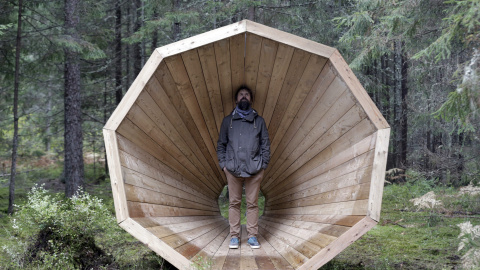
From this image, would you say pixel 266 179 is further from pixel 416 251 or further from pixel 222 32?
pixel 222 32

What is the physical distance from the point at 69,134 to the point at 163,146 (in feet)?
19.4

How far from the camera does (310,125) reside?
18.8 feet

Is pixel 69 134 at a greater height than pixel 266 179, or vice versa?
pixel 69 134

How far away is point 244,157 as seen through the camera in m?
5.06

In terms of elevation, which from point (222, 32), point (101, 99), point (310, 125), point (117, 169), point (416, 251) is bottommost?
point (416, 251)

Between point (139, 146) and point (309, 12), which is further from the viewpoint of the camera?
point (309, 12)

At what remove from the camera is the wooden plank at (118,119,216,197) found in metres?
4.49

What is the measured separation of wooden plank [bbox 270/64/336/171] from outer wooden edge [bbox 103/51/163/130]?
6.50 feet

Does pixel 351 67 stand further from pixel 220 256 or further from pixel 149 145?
pixel 220 256

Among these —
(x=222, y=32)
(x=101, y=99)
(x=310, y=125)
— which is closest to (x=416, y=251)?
(x=310, y=125)

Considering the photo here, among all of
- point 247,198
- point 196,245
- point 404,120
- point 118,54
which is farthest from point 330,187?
point 118,54

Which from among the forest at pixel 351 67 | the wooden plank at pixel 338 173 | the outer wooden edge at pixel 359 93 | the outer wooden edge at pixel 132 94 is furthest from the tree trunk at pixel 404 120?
the outer wooden edge at pixel 132 94

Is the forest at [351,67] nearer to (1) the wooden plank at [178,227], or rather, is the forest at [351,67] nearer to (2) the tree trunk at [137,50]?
(2) the tree trunk at [137,50]

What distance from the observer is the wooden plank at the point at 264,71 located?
5230 mm
